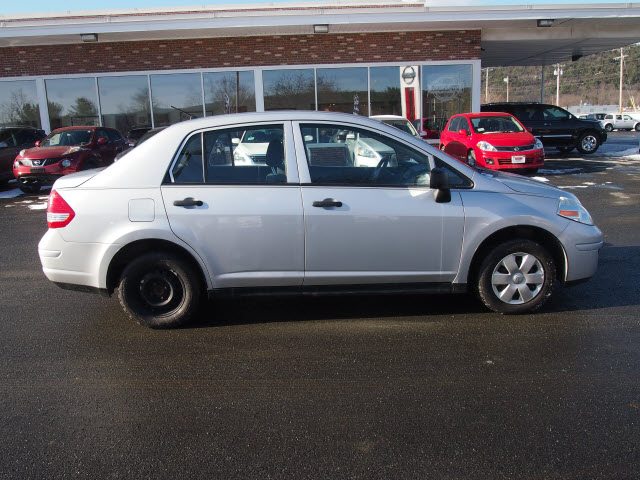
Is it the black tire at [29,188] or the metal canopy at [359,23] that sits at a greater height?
the metal canopy at [359,23]

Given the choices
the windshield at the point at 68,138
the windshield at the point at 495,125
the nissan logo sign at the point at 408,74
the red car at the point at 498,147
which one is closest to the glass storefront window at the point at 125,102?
the windshield at the point at 68,138

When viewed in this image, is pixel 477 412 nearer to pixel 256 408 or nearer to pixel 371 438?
pixel 371 438

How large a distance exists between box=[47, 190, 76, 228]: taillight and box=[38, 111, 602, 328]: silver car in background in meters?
0.01

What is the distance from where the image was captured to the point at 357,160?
4430 mm

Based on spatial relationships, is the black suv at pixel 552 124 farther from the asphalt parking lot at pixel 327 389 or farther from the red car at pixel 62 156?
the asphalt parking lot at pixel 327 389

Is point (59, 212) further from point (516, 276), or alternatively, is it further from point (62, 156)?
point (62, 156)

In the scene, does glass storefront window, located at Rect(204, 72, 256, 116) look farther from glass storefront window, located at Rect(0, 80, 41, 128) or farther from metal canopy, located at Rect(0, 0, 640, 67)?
glass storefront window, located at Rect(0, 80, 41, 128)

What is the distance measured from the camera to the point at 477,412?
3053mm

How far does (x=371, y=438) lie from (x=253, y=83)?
16.0m

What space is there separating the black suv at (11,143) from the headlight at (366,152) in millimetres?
12313

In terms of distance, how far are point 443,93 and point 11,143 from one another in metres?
13.1

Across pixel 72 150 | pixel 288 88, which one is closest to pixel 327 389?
pixel 72 150

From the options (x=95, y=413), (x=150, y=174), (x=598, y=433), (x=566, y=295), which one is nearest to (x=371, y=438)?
(x=598, y=433)

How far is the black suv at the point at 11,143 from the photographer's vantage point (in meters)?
13.5
